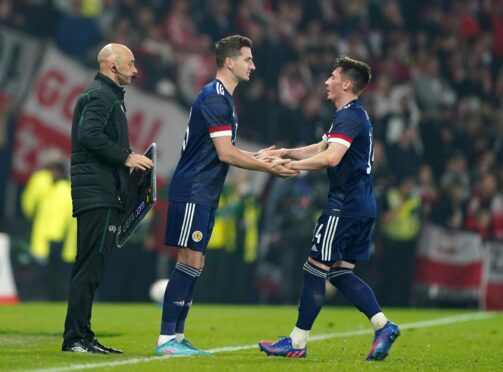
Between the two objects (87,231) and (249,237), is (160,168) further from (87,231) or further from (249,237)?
(87,231)

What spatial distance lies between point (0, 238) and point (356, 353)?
8.25 meters

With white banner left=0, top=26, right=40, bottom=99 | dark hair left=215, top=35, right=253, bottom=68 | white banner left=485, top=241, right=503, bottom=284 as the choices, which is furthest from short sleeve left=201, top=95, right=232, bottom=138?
white banner left=485, top=241, right=503, bottom=284

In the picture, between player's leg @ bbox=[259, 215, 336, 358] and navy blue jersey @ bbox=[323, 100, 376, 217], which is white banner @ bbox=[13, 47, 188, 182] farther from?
player's leg @ bbox=[259, 215, 336, 358]

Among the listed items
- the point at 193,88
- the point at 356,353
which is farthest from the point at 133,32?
the point at 356,353

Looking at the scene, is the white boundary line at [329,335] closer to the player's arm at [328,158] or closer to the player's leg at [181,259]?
the player's leg at [181,259]

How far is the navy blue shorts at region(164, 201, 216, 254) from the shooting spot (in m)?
7.89

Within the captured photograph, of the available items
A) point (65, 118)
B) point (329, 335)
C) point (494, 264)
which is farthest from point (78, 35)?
point (329, 335)

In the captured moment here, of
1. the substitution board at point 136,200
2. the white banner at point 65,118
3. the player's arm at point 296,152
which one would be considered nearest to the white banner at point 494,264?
the white banner at point 65,118

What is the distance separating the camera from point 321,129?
61.3 feet

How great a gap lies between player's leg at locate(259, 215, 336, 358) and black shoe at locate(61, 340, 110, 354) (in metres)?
1.16

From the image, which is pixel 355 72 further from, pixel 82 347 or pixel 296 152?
pixel 82 347

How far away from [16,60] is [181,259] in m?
10.6

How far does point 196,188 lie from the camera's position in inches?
312

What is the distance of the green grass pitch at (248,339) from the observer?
754 cm
